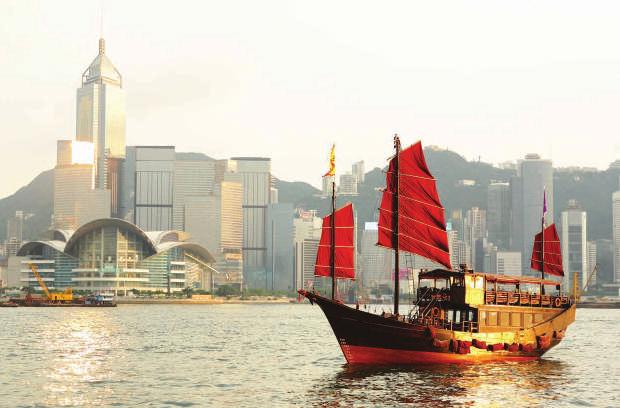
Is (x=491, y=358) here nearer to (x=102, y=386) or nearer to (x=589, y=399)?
(x=589, y=399)

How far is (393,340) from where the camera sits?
62.4m

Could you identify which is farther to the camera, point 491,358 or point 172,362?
point 172,362

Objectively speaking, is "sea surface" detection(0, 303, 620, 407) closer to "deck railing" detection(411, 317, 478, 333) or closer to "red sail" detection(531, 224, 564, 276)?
"deck railing" detection(411, 317, 478, 333)

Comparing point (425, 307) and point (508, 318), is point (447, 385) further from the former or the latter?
point (508, 318)

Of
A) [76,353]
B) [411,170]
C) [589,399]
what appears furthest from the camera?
[76,353]

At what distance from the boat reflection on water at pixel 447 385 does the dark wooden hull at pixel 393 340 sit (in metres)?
0.74

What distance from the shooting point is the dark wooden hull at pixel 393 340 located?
6200cm

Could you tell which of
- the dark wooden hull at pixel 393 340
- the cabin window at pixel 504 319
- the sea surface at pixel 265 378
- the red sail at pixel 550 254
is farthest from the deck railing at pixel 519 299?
the red sail at pixel 550 254

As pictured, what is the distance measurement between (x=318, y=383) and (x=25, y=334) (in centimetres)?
5712

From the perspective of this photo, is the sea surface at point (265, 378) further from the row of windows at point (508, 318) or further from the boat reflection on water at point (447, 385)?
the row of windows at point (508, 318)

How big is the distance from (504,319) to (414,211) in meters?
Result: 9.98

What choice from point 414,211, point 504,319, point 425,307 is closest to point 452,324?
point 425,307

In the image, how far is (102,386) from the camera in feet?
183

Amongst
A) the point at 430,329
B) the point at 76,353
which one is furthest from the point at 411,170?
A: the point at 76,353
